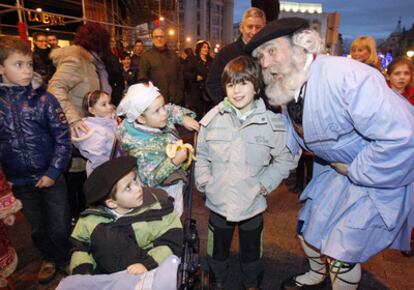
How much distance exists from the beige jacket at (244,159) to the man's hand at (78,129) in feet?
3.77

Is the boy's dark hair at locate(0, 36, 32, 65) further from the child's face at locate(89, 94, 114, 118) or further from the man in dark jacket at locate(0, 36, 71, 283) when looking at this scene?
the child's face at locate(89, 94, 114, 118)

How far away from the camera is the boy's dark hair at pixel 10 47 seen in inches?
95.0

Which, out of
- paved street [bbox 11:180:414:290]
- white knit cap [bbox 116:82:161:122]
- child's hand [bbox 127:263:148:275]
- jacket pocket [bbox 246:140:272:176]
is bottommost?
paved street [bbox 11:180:414:290]

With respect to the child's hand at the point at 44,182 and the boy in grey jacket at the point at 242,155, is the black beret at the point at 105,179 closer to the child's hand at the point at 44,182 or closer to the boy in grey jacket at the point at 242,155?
the boy in grey jacket at the point at 242,155

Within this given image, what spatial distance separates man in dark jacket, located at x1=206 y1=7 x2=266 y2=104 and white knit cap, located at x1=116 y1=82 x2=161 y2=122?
132 cm

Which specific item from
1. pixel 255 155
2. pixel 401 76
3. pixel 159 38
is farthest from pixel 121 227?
pixel 159 38

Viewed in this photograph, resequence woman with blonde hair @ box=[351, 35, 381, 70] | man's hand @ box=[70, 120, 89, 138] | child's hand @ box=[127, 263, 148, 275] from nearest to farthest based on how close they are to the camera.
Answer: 1. child's hand @ box=[127, 263, 148, 275]
2. man's hand @ box=[70, 120, 89, 138]
3. woman with blonde hair @ box=[351, 35, 381, 70]

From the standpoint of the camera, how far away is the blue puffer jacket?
249cm

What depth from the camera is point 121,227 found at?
1835 millimetres

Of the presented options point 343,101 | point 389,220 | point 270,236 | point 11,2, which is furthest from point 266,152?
Result: point 11,2

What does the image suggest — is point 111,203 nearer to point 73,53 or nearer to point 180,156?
point 180,156

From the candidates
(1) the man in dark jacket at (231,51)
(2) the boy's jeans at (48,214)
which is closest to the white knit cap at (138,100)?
(2) the boy's jeans at (48,214)

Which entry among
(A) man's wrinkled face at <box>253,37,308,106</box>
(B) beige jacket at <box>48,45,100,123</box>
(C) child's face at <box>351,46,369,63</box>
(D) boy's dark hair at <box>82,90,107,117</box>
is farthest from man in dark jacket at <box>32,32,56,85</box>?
(C) child's face at <box>351,46,369,63</box>

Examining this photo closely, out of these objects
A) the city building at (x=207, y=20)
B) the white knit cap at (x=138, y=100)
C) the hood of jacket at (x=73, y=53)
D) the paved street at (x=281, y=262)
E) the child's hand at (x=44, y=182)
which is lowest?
the paved street at (x=281, y=262)
